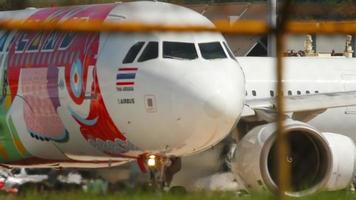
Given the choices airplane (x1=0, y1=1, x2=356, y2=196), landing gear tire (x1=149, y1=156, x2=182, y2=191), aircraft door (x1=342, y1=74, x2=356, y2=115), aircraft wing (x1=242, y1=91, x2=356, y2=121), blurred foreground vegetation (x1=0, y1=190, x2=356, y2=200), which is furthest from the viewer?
aircraft door (x1=342, y1=74, x2=356, y2=115)

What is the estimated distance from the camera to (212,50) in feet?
45.2

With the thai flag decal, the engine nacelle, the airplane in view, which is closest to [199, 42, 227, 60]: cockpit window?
the airplane

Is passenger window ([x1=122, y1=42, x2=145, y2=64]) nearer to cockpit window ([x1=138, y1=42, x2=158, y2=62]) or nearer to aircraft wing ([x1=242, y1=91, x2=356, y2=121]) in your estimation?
cockpit window ([x1=138, y1=42, x2=158, y2=62])

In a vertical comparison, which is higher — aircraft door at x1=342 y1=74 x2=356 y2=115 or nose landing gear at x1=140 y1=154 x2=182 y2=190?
nose landing gear at x1=140 y1=154 x2=182 y2=190

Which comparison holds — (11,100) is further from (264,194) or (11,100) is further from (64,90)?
(264,194)

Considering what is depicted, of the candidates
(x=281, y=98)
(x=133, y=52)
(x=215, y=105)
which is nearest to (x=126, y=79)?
(x=133, y=52)

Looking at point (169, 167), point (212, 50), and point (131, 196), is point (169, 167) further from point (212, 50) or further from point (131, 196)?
point (131, 196)

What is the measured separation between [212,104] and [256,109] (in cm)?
336

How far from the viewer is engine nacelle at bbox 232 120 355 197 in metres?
12.5

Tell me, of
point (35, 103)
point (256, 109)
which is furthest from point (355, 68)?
point (35, 103)

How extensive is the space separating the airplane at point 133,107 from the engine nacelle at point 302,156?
0.02 meters

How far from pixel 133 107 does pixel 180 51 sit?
3.14ft

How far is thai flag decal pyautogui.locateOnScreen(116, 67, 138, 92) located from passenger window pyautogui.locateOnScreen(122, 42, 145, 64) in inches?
4.4

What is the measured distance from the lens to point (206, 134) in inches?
505
